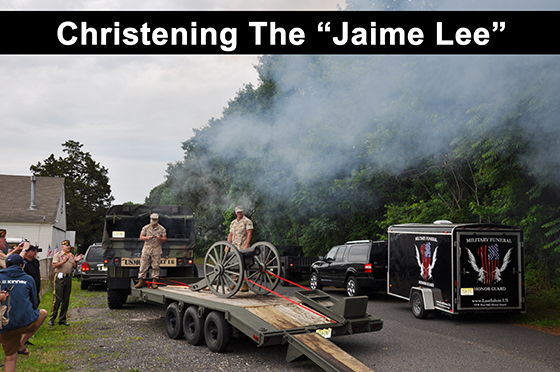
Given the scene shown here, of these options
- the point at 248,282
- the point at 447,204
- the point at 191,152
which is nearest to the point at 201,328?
the point at 248,282

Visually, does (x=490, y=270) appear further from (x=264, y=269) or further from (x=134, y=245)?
(x=134, y=245)

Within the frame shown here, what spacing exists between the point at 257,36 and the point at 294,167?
11.6 metres

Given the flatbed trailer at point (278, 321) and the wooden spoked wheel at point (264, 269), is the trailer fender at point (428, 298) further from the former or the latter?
the wooden spoked wheel at point (264, 269)

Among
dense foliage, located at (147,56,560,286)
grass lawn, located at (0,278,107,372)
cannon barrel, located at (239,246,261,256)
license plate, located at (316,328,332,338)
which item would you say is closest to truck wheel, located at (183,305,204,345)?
cannon barrel, located at (239,246,261,256)

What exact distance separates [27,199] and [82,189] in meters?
21.4

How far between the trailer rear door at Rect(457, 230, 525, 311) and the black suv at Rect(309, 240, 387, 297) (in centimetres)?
374

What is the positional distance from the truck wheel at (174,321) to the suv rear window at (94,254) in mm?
8706

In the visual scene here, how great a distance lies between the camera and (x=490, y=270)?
31.1 ft

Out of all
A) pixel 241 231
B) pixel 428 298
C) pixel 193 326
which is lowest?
pixel 428 298

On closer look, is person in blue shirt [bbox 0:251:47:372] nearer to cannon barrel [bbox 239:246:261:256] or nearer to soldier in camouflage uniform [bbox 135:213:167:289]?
cannon barrel [bbox 239:246:261:256]

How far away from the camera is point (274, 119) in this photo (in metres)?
19.8

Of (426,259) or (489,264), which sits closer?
(489,264)

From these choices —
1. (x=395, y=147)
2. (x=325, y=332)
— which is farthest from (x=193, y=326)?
(x=395, y=147)

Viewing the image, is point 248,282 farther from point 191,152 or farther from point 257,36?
point 191,152
